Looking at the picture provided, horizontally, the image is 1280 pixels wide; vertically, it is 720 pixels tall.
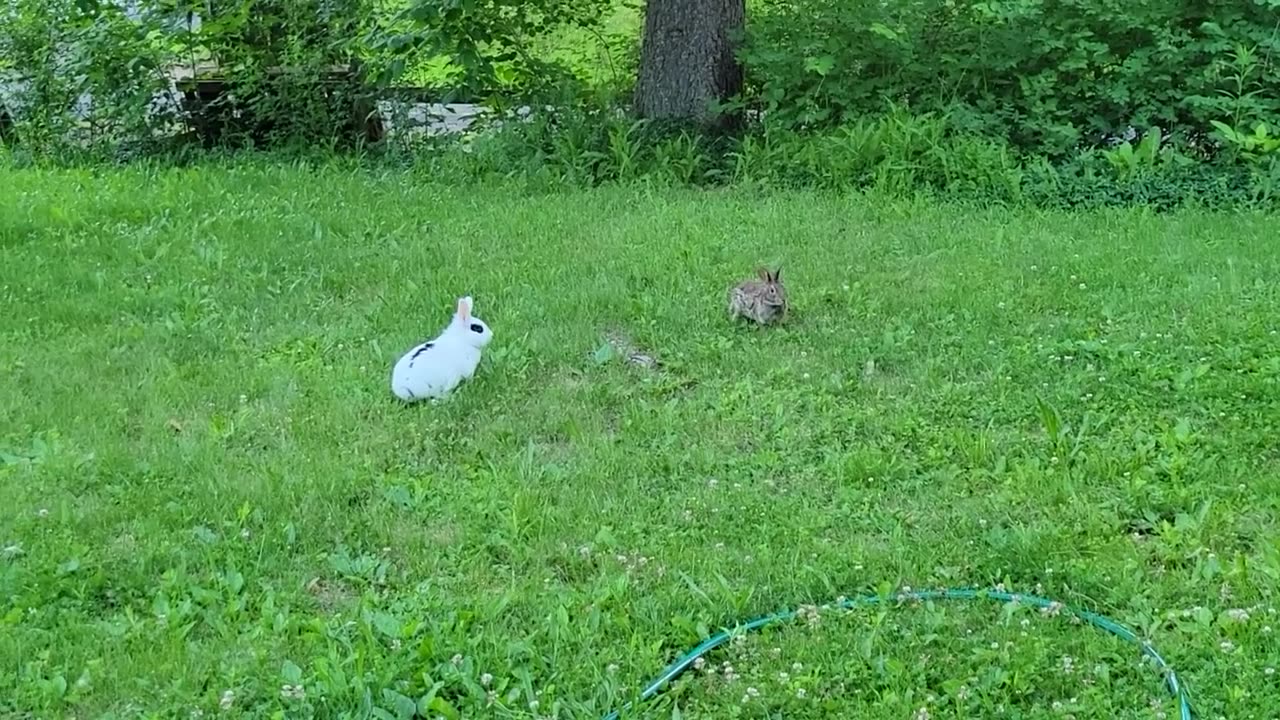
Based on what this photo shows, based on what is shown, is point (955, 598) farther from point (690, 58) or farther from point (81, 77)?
point (81, 77)

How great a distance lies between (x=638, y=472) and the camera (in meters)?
3.96

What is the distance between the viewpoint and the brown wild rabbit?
5.04m

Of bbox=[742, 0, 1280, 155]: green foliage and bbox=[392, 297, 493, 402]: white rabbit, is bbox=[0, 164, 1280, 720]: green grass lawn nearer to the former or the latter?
bbox=[392, 297, 493, 402]: white rabbit

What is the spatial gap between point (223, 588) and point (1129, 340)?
323cm

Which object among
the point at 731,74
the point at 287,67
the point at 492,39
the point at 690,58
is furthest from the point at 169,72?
the point at 731,74

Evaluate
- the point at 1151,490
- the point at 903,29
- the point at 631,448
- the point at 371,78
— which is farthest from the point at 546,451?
the point at 371,78

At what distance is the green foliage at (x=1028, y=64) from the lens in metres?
7.39

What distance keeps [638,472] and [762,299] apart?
1.32 m

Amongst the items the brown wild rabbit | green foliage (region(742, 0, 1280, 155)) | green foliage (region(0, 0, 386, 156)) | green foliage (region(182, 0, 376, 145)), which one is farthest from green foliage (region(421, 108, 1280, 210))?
the brown wild rabbit

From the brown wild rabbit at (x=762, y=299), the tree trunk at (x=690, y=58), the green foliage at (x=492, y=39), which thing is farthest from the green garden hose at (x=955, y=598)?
the green foliage at (x=492, y=39)

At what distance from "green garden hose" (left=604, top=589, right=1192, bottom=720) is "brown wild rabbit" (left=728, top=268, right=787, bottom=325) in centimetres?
199

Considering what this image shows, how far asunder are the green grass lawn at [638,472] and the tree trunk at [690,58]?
2020 millimetres

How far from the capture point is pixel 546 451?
4.17 m

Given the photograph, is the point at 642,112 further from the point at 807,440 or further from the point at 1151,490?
the point at 1151,490
